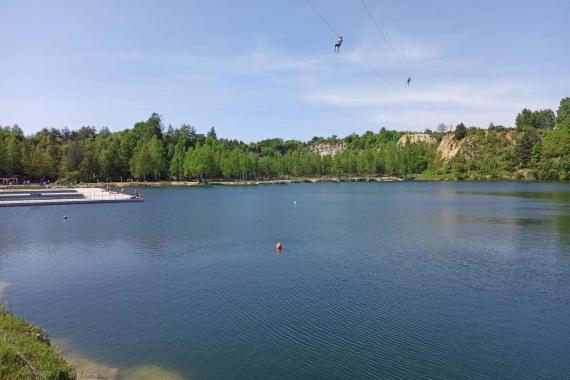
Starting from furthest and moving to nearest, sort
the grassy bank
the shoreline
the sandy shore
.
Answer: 1. the shoreline
2. the sandy shore
3. the grassy bank

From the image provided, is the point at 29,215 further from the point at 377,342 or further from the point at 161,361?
the point at 377,342

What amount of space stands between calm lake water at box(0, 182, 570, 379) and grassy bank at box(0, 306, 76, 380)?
6.80ft

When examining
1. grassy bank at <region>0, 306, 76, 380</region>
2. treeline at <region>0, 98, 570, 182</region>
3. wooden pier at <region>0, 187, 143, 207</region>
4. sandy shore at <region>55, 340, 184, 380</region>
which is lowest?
sandy shore at <region>55, 340, 184, 380</region>

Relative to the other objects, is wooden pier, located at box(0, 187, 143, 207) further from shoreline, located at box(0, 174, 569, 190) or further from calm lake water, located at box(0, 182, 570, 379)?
calm lake water, located at box(0, 182, 570, 379)

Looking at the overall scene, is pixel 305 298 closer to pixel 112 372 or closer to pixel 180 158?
pixel 112 372

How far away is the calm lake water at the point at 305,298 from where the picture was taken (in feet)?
55.3

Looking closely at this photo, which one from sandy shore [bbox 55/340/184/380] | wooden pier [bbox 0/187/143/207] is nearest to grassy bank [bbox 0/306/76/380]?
sandy shore [bbox 55/340/184/380]

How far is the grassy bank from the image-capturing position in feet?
41.6

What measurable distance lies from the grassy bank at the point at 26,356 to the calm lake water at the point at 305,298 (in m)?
2.07

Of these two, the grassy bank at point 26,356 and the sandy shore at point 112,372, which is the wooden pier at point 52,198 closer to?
the grassy bank at point 26,356

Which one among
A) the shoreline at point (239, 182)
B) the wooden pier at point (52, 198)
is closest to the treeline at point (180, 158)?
the shoreline at point (239, 182)

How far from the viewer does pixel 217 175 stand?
17062 centimetres

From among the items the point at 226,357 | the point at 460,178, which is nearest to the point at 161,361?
the point at 226,357

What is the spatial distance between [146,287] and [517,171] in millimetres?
180534
